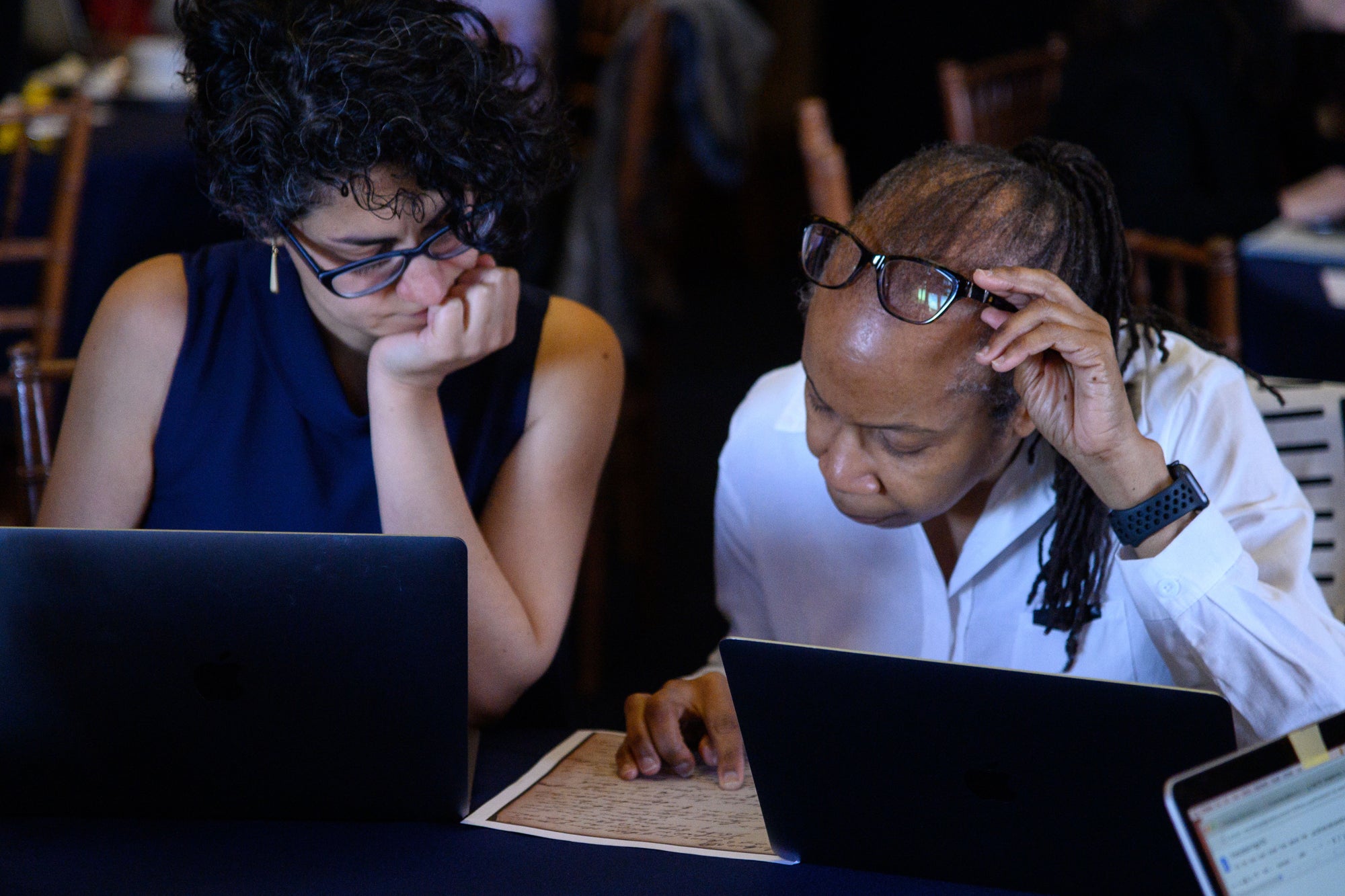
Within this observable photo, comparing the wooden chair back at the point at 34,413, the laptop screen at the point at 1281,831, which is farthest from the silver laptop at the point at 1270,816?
the wooden chair back at the point at 34,413

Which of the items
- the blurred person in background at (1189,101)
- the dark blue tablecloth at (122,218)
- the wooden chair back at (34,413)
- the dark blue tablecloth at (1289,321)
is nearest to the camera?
the wooden chair back at (34,413)

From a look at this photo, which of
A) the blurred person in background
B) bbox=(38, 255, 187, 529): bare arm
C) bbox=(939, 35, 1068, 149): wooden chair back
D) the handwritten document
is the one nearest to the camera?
the handwritten document

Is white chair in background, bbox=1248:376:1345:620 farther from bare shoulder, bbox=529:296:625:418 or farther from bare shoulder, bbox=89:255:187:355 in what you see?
bare shoulder, bbox=89:255:187:355

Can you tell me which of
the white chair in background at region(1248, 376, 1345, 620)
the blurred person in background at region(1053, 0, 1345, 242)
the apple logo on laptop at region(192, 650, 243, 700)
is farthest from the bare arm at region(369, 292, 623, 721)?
the blurred person in background at region(1053, 0, 1345, 242)

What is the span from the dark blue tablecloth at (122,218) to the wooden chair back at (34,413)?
3.96ft

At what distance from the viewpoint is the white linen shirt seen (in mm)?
994

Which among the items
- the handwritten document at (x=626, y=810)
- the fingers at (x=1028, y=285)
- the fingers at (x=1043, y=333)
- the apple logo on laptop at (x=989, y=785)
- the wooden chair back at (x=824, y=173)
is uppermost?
the wooden chair back at (x=824, y=173)

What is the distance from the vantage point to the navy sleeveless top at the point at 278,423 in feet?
4.19

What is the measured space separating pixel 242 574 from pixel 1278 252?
1.90 meters

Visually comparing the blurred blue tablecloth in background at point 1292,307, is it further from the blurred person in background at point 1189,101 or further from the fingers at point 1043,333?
the fingers at point 1043,333

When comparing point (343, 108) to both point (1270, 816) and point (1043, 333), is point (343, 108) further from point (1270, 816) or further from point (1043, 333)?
point (1270, 816)

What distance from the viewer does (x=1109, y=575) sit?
1.15 meters

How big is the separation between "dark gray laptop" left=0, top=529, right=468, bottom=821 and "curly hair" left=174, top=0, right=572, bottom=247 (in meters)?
0.39

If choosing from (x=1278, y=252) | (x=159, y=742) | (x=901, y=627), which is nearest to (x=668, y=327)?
(x=1278, y=252)
